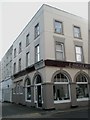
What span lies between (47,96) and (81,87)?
5.00m

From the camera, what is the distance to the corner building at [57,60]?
51.7ft

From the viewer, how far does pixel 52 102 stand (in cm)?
1505

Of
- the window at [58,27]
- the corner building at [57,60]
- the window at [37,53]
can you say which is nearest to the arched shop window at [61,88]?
the corner building at [57,60]

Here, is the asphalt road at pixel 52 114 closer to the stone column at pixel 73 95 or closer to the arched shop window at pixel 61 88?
the stone column at pixel 73 95

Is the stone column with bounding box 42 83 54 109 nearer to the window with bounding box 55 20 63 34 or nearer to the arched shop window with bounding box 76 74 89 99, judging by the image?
the arched shop window with bounding box 76 74 89 99

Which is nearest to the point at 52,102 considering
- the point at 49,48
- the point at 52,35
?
the point at 49,48

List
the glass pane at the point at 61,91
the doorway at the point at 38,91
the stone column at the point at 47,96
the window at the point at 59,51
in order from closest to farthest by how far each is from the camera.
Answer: the stone column at the point at 47,96
the glass pane at the point at 61,91
the doorway at the point at 38,91
the window at the point at 59,51

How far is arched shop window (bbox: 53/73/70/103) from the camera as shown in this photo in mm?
16062

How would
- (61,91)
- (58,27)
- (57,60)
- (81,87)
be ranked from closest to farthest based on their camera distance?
(57,60) < (61,91) < (81,87) < (58,27)

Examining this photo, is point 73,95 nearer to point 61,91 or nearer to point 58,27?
point 61,91

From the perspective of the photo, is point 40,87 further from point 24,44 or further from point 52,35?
point 24,44

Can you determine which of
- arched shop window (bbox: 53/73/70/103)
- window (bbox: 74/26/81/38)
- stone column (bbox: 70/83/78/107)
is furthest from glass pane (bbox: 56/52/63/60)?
window (bbox: 74/26/81/38)

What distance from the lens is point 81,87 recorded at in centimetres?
1800

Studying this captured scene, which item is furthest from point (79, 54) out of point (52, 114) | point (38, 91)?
point (52, 114)
